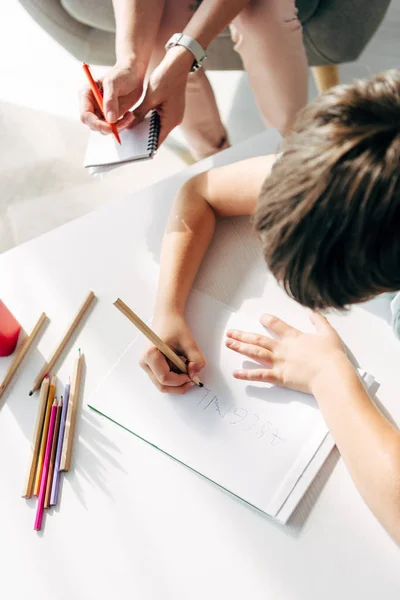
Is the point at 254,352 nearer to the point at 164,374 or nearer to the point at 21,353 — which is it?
the point at 164,374

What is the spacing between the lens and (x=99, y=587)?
562 millimetres

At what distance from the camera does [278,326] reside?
26.5 inches

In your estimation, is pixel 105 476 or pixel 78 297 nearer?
pixel 105 476

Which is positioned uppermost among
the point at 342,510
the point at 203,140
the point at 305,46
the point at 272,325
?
the point at 305,46

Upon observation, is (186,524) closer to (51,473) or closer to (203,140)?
(51,473)

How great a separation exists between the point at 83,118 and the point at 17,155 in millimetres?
899

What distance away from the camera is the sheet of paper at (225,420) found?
58 cm

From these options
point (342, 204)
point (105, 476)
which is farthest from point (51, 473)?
point (342, 204)

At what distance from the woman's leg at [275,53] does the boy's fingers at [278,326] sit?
0.45 metres

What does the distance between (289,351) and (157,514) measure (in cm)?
23

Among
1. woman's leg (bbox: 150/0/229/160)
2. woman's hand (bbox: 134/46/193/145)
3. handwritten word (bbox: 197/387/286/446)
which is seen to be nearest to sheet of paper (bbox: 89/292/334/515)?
handwritten word (bbox: 197/387/286/446)

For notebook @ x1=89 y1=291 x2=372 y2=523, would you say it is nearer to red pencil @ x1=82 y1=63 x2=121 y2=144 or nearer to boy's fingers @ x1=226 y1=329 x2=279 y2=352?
boy's fingers @ x1=226 y1=329 x2=279 y2=352

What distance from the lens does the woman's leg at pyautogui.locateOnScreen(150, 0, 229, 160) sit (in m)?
1.06

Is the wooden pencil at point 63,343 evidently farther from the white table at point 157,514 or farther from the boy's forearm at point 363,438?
the boy's forearm at point 363,438
